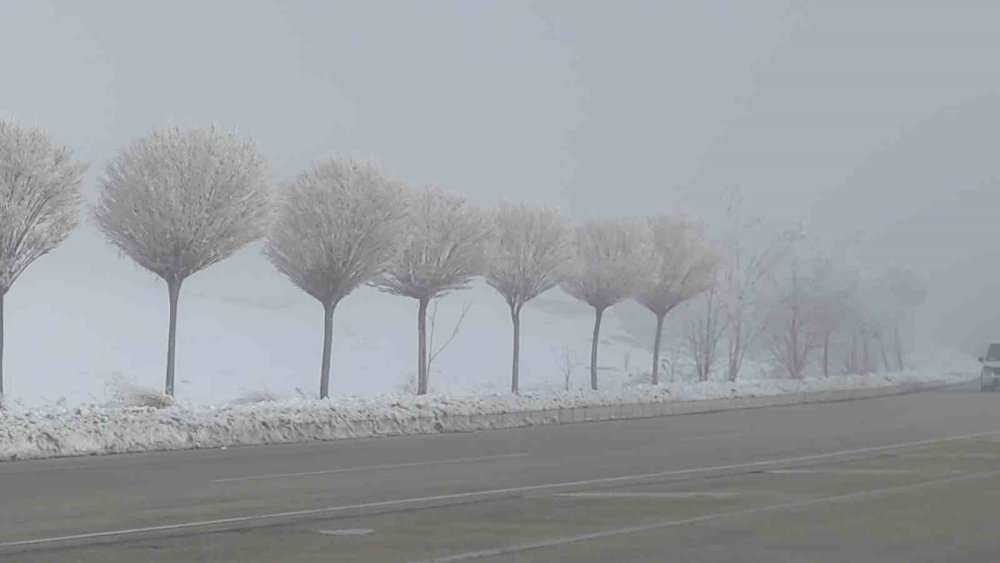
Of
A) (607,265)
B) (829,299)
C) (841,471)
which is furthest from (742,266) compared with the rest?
(841,471)

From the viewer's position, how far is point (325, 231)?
125 feet

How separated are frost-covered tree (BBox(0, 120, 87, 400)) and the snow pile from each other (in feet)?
15.7

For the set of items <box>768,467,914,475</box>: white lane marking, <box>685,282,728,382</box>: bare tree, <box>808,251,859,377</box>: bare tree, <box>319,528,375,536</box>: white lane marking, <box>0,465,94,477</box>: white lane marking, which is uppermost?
<box>808,251,859,377</box>: bare tree

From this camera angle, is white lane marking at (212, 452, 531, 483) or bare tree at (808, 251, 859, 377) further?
bare tree at (808, 251, 859, 377)

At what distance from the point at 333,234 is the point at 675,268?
22290 millimetres

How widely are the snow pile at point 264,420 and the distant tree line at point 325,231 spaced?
204 inches

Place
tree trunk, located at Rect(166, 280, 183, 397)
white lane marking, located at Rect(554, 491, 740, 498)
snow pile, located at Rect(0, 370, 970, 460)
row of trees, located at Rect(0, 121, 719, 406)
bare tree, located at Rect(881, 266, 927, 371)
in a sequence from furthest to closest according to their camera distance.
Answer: bare tree, located at Rect(881, 266, 927, 371) → tree trunk, located at Rect(166, 280, 183, 397) → row of trees, located at Rect(0, 121, 719, 406) → snow pile, located at Rect(0, 370, 970, 460) → white lane marking, located at Rect(554, 491, 740, 498)

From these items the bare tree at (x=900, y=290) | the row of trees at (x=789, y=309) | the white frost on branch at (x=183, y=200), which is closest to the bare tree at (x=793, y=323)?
the row of trees at (x=789, y=309)

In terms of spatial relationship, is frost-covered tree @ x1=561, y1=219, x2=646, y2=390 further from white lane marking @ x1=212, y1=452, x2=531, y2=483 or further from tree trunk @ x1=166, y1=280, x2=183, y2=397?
white lane marking @ x1=212, y1=452, x2=531, y2=483

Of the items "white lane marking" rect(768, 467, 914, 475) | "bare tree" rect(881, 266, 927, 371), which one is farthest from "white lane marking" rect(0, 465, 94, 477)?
"bare tree" rect(881, 266, 927, 371)

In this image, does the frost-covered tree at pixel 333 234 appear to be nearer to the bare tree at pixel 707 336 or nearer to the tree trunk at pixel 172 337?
the tree trunk at pixel 172 337

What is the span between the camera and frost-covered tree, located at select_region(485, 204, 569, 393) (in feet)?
163

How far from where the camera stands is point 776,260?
72312 millimetres

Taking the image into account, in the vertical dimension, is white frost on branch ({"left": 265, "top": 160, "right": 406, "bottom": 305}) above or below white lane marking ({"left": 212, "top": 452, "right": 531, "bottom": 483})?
above
